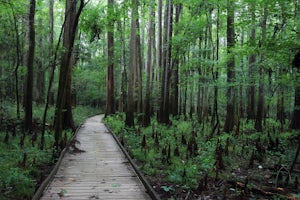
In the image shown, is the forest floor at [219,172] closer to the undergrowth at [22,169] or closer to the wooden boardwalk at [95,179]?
the wooden boardwalk at [95,179]

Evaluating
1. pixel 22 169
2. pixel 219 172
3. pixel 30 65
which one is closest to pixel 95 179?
pixel 22 169

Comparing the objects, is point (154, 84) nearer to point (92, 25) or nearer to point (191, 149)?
point (92, 25)

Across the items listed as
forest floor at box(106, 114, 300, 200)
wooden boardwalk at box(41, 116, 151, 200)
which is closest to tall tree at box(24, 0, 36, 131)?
wooden boardwalk at box(41, 116, 151, 200)

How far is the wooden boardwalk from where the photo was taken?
16.3 ft

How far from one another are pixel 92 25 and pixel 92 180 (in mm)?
8330

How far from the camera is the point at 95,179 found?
5953mm

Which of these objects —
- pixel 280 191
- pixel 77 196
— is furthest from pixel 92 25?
pixel 280 191

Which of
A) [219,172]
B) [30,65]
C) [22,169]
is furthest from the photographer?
[30,65]

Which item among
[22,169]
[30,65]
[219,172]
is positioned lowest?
[219,172]

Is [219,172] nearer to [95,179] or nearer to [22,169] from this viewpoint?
[95,179]

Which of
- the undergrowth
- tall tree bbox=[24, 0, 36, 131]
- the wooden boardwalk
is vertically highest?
tall tree bbox=[24, 0, 36, 131]

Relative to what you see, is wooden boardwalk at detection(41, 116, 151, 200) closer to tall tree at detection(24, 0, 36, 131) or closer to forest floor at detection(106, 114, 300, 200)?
forest floor at detection(106, 114, 300, 200)

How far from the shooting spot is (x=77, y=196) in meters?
4.82

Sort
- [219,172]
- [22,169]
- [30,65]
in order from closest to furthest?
[22,169] < [219,172] < [30,65]
